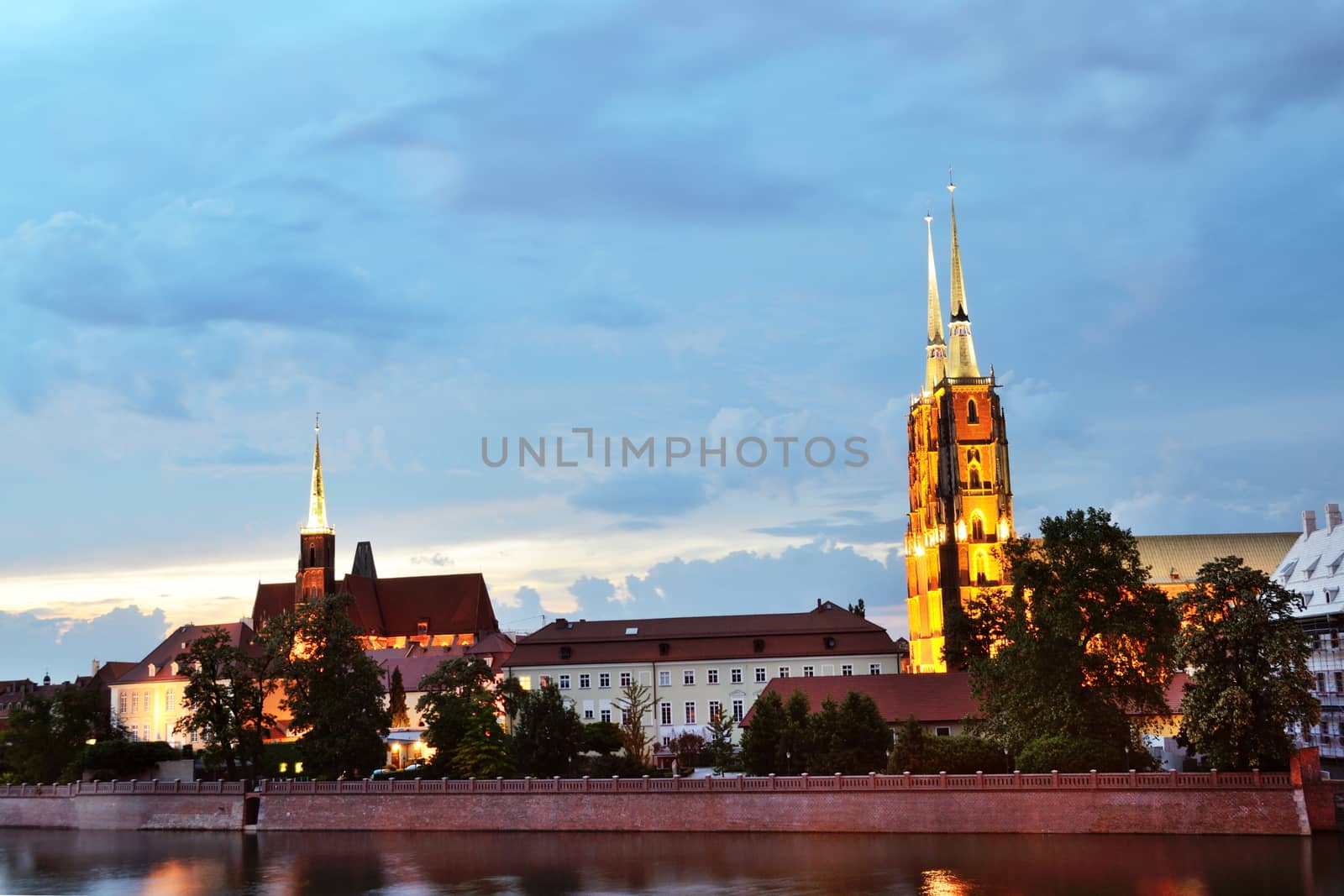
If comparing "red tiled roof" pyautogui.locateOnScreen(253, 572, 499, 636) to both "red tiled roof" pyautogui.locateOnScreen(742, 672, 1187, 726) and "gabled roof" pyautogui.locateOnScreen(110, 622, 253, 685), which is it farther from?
"red tiled roof" pyautogui.locateOnScreen(742, 672, 1187, 726)

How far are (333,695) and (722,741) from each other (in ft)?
73.8

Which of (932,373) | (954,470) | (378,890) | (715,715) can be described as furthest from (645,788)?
(932,373)

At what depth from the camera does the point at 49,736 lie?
92.2m

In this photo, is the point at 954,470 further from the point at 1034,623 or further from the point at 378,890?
the point at 378,890

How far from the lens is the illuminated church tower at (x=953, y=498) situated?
146000 millimetres

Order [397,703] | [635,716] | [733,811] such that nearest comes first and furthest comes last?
[733,811], [635,716], [397,703]

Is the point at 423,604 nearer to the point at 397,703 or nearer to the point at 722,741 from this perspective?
the point at 397,703

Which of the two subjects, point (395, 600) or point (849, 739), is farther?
point (395, 600)

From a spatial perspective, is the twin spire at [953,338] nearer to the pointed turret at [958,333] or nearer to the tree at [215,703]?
the pointed turret at [958,333]

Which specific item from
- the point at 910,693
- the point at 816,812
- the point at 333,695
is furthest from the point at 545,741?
the point at 910,693

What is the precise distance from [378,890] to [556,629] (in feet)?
192

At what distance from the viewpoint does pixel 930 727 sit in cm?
8106

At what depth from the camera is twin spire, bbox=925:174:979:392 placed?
15500 centimetres

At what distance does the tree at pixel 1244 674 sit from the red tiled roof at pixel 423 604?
113 metres
